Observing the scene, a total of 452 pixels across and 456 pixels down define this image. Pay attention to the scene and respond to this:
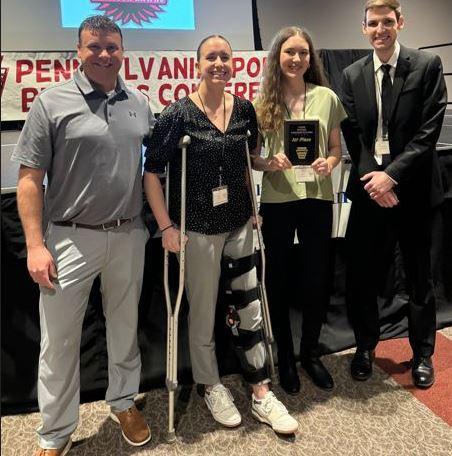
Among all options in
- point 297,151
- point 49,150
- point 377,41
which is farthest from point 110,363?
point 377,41

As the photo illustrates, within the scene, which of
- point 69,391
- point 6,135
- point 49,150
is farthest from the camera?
point 6,135

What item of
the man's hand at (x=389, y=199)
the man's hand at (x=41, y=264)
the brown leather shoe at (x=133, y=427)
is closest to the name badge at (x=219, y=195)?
the man's hand at (x=41, y=264)

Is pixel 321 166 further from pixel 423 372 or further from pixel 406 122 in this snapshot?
pixel 423 372

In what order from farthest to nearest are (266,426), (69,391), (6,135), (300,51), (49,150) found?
(6,135) → (266,426) → (300,51) → (69,391) → (49,150)

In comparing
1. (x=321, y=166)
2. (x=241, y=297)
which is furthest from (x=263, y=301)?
(x=321, y=166)

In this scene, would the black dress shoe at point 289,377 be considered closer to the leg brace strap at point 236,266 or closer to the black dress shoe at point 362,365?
the black dress shoe at point 362,365

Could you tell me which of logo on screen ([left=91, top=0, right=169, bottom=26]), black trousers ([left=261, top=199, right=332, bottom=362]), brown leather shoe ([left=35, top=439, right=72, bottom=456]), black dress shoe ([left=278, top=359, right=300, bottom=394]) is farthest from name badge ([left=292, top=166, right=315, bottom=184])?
logo on screen ([left=91, top=0, right=169, bottom=26])

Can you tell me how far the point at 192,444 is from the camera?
2066 mm

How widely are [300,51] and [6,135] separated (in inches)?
73.0

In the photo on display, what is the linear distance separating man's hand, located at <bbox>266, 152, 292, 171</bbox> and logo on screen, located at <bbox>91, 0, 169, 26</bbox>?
2.07m

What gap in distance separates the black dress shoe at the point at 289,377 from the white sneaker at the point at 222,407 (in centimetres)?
31

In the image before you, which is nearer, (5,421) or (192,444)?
(192,444)

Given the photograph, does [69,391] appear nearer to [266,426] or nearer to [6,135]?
[266,426]

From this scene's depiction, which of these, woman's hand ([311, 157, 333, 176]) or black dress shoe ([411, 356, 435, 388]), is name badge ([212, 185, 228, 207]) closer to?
woman's hand ([311, 157, 333, 176])
